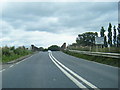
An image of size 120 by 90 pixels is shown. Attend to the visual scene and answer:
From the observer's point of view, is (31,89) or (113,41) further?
(113,41)

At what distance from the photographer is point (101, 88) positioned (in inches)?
349

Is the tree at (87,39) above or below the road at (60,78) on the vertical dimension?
above

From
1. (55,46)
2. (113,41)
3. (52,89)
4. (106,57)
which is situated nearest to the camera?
(52,89)

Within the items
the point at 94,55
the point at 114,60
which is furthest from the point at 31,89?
the point at 94,55

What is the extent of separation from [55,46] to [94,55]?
8461cm

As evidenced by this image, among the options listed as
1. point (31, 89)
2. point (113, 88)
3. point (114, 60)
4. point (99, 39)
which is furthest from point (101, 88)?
point (99, 39)

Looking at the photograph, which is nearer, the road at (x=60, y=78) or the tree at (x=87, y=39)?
the road at (x=60, y=78)

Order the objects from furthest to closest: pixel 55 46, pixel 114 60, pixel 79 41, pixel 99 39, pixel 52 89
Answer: pixel 79 41 → pixel 55 46 → pixel 99 39 → pixel 114 60 → pixel 52 89

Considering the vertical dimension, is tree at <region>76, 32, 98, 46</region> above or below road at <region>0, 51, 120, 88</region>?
above

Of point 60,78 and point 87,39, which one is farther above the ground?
point 87,39

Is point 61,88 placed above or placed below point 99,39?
below

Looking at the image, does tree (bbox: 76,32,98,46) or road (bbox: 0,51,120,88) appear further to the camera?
tree (bbox: 76,32,98,46)

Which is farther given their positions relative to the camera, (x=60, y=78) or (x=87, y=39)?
(x=87, y=39)

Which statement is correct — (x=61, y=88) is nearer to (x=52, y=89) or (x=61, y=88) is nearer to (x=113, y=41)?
(x=52, y=89)
